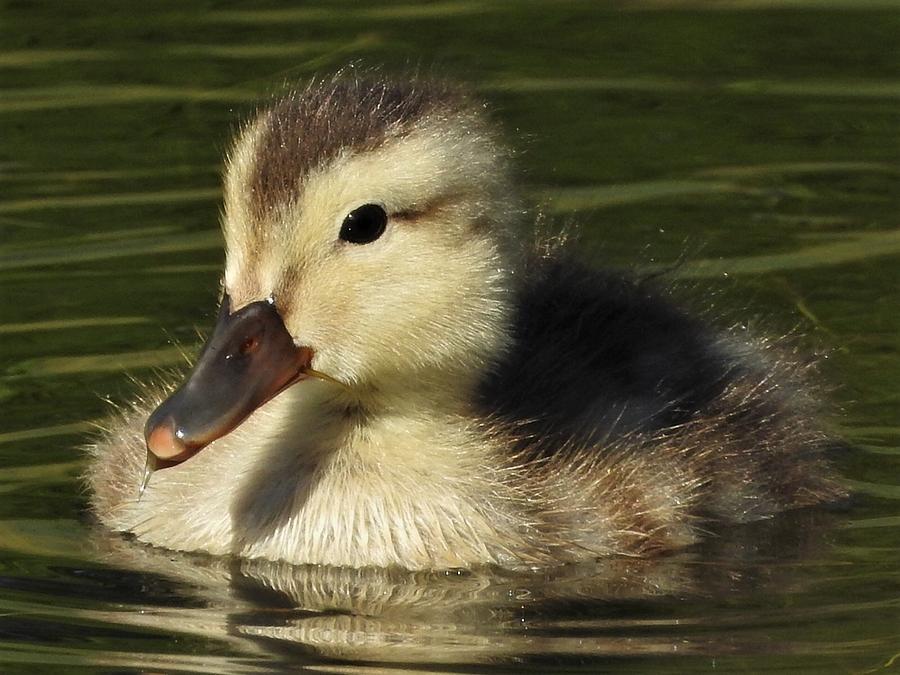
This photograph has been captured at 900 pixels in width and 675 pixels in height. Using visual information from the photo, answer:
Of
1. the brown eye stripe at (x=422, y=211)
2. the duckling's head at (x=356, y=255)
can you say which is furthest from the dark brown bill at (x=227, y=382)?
the brown eye stripe at (x=422, y=211)

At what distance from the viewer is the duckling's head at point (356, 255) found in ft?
22.7

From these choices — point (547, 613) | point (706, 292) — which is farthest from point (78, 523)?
point (706, 292)

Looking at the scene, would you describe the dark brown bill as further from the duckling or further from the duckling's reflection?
the duckling's reflection

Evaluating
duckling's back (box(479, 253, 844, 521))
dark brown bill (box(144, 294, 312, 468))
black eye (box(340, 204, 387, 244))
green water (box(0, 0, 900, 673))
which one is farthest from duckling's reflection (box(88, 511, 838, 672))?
black eye (box(340, 204, 387, 244))

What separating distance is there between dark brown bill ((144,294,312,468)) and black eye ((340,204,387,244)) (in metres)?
0.29

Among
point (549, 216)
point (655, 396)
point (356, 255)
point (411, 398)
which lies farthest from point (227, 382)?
point (549, 216)

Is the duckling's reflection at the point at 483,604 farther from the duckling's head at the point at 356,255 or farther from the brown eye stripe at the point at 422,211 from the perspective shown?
the brown eye stripe at the point at 422,211

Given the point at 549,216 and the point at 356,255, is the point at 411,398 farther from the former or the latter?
the point at 549,216

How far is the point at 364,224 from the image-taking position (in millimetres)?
7082

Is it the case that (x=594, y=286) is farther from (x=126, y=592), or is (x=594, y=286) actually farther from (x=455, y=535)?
(x=126, y=592)

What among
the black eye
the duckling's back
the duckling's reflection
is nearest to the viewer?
the duckling's reflection

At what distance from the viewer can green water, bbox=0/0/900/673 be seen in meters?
6.71

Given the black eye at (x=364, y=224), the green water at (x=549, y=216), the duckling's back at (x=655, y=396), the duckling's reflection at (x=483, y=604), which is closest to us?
the duckling's reflection at (x=483, y=604)

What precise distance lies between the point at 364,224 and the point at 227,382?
58 cm
